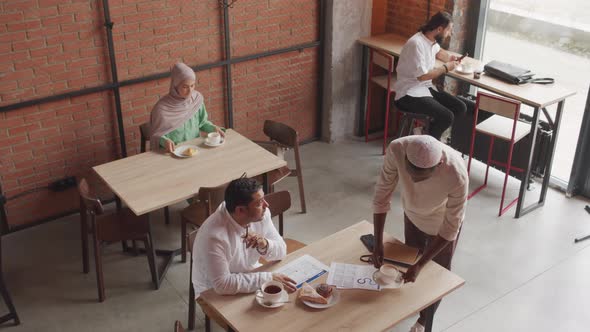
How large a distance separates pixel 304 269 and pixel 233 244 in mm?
429

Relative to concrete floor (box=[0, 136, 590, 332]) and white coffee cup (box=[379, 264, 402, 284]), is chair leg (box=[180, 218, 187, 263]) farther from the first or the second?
white coffee cup (box=[379, 264, 402, 284])

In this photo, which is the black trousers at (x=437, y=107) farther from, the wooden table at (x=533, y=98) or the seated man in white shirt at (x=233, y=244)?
the seated man in white shirt at (x=233, y=244)

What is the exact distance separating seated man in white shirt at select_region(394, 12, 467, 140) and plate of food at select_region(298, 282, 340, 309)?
3.15 meters

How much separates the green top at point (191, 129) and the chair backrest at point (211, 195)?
0.81 metres

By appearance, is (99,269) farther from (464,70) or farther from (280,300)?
(464,70)

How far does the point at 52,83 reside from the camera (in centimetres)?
513

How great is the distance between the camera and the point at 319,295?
10.4 feet

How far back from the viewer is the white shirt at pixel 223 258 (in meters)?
3.19

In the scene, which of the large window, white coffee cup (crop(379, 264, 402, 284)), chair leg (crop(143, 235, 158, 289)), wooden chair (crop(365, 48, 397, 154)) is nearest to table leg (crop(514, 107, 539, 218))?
the large window

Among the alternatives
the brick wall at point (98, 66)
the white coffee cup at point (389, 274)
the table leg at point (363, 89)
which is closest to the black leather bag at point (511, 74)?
the table leg at point (363, 89)

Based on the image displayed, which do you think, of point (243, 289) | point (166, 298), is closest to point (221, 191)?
point (166, 298)

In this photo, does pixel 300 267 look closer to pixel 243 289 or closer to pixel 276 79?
pixel 243 289

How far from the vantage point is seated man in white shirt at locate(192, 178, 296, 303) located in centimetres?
319

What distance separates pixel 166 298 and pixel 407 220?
1899 mm
